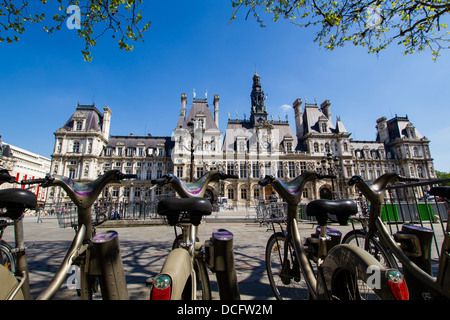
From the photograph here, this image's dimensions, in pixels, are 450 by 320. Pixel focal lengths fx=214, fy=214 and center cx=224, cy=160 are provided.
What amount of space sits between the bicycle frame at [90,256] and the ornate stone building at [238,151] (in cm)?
3256

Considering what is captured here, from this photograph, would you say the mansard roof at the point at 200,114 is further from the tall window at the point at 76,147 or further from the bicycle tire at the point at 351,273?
the bicycle tire at the point at 351,273

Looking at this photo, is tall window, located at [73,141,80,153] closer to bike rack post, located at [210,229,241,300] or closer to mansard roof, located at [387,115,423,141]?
bike rack post, located at [210,229,241,300]

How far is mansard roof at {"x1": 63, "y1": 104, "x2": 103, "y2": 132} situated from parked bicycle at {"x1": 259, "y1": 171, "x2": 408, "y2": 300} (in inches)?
1811

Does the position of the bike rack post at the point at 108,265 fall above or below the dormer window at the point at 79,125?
below

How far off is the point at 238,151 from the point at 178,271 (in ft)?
124

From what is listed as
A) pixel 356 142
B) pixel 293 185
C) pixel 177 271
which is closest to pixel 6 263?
pixel 177 271

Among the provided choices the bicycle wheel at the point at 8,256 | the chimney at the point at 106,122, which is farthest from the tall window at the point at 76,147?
the bicycle wheel at the point at 8,256

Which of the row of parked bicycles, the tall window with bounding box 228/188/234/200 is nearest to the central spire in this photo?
the tall window with bounding box 228/188/234/200

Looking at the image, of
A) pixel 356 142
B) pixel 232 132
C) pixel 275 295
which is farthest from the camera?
pixel 356 142

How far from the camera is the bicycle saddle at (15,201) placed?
6.57 ft

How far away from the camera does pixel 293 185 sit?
259 centimetres

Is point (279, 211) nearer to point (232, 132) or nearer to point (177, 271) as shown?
point (177, 271)

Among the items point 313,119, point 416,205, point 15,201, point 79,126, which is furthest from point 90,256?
point 79,126

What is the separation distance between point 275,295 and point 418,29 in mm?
7999
